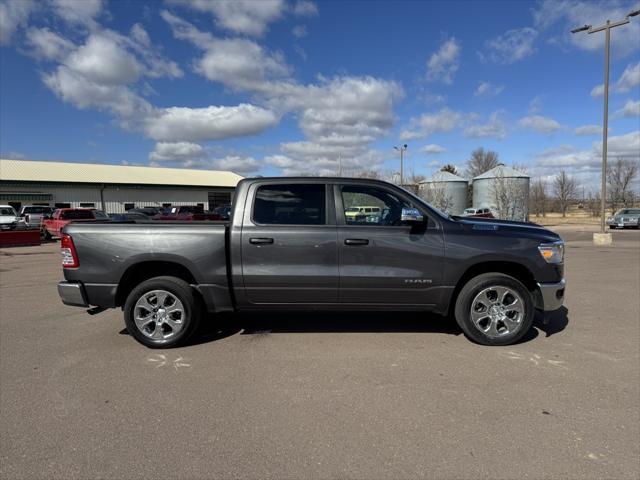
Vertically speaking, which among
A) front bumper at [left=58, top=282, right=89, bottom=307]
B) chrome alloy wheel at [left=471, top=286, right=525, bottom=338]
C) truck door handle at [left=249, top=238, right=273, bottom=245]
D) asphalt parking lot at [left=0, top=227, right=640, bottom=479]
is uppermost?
truck door handle at [left=249, top=238, right=273, bottom=245]

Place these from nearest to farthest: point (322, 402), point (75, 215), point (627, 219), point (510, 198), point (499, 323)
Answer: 1. point (322, 402)
2. point (499, 323)
3. point (75, 215)
4. point (627, 219)
5. point (510, 198)

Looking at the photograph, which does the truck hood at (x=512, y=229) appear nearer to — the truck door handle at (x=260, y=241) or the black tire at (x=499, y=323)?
the black tire at (x=499, y=323)

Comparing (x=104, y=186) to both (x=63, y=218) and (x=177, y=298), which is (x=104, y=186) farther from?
(x=177, y=298)

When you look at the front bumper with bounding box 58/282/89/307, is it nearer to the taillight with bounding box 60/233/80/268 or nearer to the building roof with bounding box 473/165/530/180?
the taillight with bounding box 60/233/80/268

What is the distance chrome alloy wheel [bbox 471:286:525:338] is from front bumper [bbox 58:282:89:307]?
14.6ft

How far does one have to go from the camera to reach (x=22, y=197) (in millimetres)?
39500

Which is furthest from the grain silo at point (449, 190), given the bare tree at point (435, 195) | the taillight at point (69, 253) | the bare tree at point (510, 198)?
the taillight at point (69, 253)

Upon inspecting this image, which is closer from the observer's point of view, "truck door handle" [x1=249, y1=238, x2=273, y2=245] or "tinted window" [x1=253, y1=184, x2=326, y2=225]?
"truck door handle" [x1=249, y1=238, x2=273, y2=245]

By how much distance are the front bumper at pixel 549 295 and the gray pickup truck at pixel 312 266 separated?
0.5 inches

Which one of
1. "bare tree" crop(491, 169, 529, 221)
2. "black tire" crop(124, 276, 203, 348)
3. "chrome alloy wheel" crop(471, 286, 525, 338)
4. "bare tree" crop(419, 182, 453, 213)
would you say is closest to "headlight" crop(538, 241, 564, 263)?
"chrome alloy wheel" crop(471, 286, 525, 338)

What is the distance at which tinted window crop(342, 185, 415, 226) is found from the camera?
4.70 metres

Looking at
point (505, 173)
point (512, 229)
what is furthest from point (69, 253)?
point (505, 173)

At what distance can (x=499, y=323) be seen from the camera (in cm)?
464

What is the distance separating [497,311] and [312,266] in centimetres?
220
